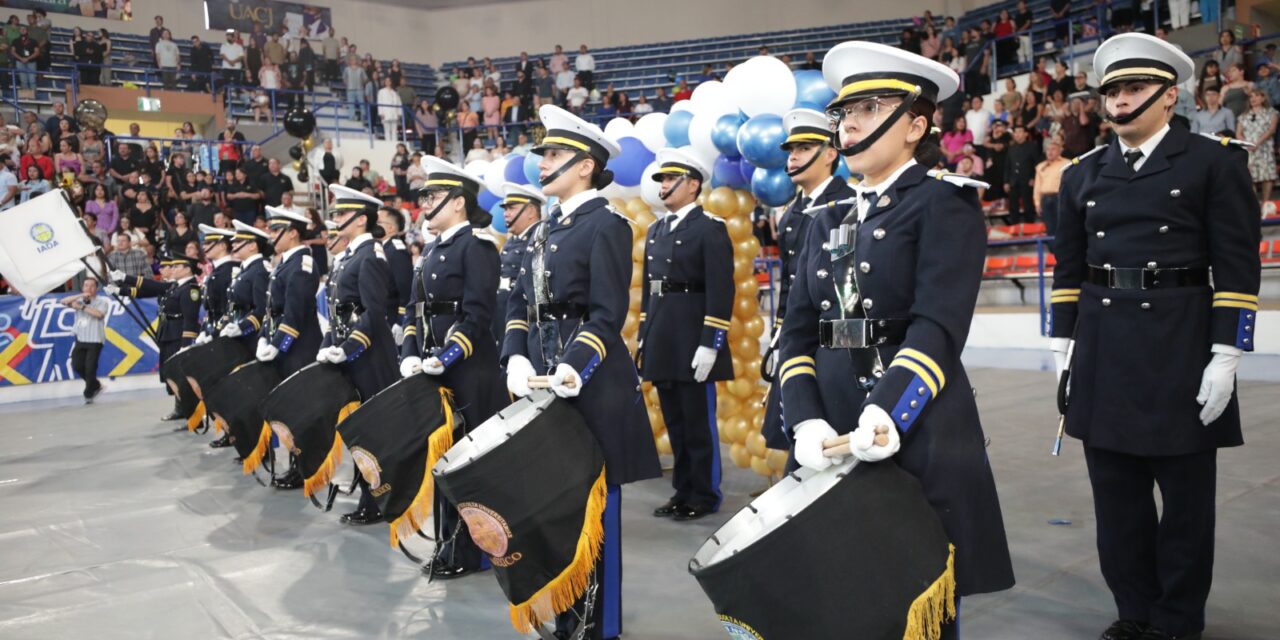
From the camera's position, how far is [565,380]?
2.86 metres

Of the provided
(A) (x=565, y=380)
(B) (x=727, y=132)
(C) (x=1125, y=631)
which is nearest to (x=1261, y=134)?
(B) (x=727, y=132)

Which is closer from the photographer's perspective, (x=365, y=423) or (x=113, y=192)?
(x=365, y=423)

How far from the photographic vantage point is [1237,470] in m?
4.60

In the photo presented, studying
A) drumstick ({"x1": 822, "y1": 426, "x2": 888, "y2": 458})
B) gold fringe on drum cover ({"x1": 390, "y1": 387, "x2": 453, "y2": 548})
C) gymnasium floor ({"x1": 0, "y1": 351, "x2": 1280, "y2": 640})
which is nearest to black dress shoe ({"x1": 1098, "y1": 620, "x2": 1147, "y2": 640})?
gymnasium floor ({"x1": 0, "y1": 351, "x2": 1280, "y2": 640})

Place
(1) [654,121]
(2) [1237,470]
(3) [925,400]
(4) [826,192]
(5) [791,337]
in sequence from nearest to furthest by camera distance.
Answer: (3) [925,400] < (5) [791,337] < (4) [826,192] < (2) [1237,470] < (1) [654,121]

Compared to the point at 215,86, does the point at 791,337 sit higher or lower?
lower

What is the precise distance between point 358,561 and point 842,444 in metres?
2.95

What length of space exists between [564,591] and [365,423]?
4.04 ft

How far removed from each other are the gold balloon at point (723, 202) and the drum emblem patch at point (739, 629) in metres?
3.65

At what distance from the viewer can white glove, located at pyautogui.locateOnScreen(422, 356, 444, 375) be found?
3.79 metres

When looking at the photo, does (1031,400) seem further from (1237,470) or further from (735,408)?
(735,408)

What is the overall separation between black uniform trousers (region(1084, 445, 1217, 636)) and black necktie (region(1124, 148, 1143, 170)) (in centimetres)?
84

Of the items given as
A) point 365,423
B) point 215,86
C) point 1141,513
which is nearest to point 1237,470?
point 1141,513

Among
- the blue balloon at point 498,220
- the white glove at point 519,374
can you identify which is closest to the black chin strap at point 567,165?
the white glove at point 519,374
